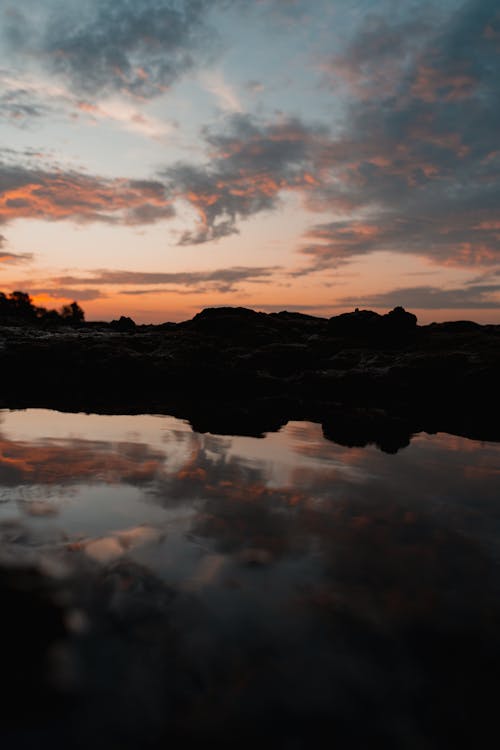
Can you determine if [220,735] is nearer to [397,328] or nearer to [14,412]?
[14,412]

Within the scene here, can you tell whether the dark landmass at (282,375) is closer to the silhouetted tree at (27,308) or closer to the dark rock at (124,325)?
the dark rock at (124,325)

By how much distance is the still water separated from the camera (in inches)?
99.5

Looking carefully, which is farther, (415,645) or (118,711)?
(415,645)

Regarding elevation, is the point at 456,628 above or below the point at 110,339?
below

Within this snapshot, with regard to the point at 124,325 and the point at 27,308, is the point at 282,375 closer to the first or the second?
the point at 124,325

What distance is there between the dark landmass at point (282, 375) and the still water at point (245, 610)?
202 inches

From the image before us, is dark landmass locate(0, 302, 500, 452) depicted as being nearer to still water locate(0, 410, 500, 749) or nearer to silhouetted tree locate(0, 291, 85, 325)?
still water locate(0, 410, 500, 749)

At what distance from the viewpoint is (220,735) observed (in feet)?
7.93

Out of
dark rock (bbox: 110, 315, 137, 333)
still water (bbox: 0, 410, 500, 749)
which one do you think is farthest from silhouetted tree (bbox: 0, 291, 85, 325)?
still water (bbox: 0, 410, 500, 749)

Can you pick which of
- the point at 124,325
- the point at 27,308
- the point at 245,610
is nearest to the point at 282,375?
the point at 124,325

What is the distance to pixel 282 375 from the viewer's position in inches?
843

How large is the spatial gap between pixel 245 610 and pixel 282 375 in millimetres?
18114

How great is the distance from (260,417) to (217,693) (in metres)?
10.5

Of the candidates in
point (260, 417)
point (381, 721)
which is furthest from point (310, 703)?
point (260, 417)
